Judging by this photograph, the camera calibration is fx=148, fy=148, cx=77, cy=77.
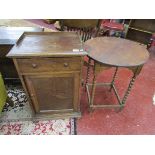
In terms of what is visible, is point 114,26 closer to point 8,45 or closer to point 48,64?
point 8,45

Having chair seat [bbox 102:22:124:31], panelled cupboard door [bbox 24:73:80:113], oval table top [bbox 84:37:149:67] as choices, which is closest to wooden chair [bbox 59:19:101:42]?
oval table top [bbox 84:37:149:67]

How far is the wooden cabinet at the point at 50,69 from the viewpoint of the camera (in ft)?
3.47

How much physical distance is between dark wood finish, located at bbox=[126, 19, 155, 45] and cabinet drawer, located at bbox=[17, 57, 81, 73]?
7.68 feet

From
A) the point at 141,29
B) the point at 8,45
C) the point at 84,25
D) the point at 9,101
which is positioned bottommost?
the point at 9,101

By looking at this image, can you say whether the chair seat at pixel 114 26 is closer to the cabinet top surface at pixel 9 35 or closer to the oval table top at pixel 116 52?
the oval table top at pixel 116 52

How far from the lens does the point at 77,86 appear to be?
4.26 ft

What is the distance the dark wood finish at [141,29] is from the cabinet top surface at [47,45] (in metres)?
2.12

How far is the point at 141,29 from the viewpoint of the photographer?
294 centimetres

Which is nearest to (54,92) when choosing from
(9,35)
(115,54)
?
(115,54)

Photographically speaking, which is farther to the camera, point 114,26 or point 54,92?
point 114,26

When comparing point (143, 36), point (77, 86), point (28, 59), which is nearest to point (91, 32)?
point (77, 86)

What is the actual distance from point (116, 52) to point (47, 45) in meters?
0.59
